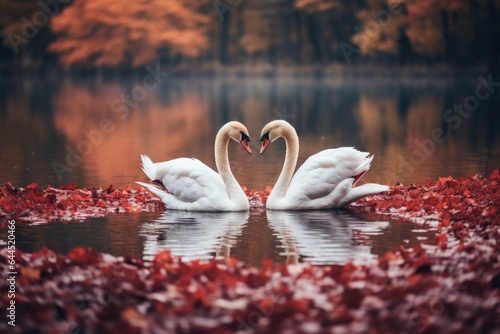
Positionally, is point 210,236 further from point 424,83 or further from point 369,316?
point 424,83

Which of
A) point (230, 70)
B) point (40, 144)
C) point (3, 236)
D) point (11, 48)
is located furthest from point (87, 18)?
point (3, 236)

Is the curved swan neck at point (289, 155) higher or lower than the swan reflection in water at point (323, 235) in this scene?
higher

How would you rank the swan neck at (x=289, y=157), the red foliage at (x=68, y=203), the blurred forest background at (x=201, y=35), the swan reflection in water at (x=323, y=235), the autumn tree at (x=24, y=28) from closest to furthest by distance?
1. the swan reflection in water at (x=323, y=235)
2. the red foliage at (x=68, y=203)
3. the swan neck at (x=289, y=157)
4. the blurred forest background at (x=201, y=35)
5. the autumn tree at (x=24, y=28)

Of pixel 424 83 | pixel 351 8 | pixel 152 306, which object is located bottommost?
pixel 152 306

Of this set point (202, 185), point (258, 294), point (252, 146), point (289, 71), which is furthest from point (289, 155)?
point (289, 71)

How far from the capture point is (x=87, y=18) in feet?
255

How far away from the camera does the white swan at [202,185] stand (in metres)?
11.9

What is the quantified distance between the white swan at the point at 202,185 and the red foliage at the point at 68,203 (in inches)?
16.0

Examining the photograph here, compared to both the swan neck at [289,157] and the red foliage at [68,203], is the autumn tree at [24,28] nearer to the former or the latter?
the red foliage at [68,203]

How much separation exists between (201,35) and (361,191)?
68071 mm

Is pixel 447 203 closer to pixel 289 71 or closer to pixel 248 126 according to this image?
pixel 248 126

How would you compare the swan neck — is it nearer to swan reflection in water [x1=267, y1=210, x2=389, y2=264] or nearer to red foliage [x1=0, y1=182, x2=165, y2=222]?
swan reflection in water [x1=267, y1=210, x2=389, y2=264]

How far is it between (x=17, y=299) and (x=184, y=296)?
1.20 meters

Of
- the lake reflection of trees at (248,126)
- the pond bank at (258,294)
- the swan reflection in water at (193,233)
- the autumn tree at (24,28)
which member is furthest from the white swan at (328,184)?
the autumn tree at (24,28)
